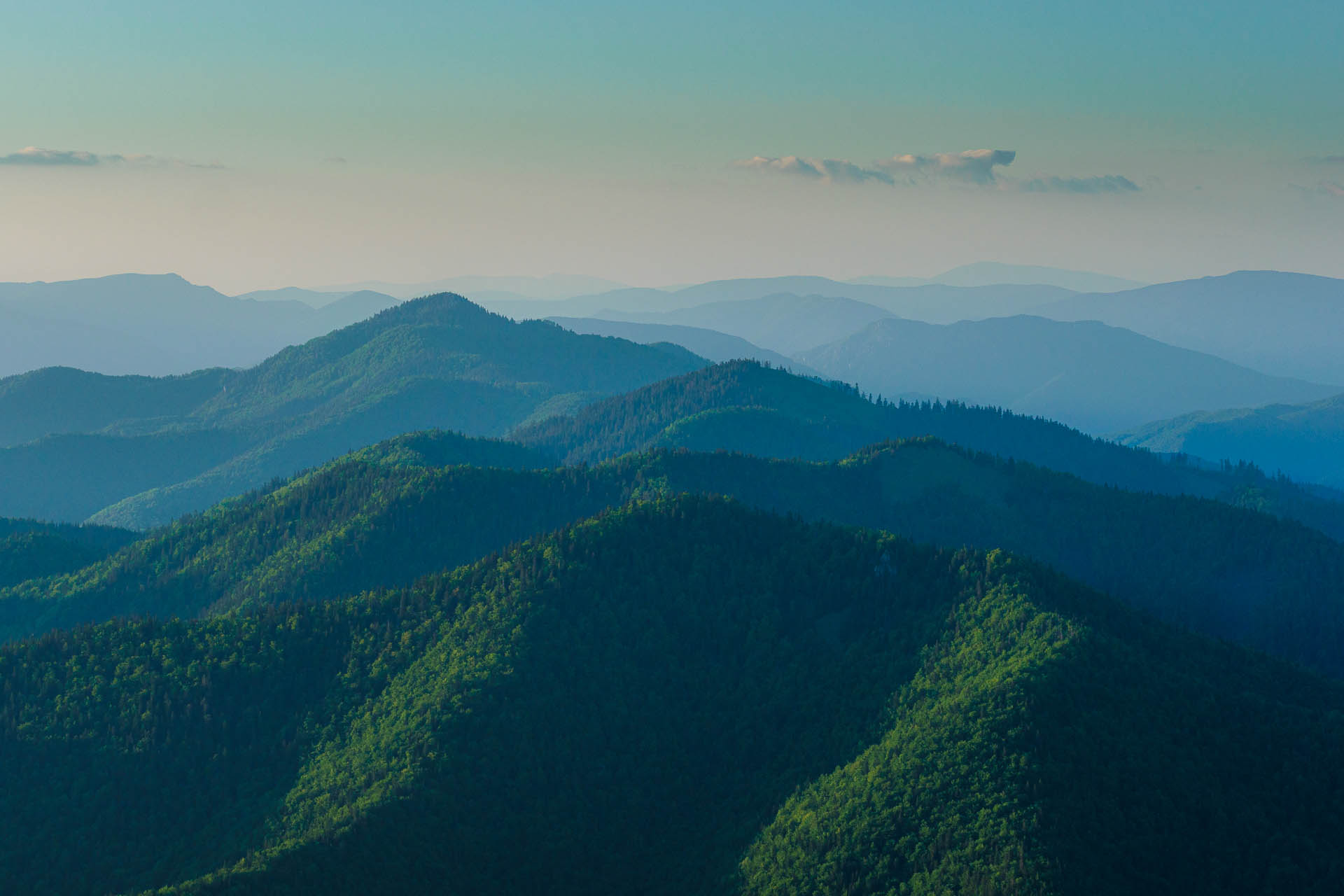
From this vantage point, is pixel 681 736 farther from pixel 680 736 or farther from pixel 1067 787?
pixel 1067 787

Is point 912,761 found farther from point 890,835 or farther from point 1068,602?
point 1068,602

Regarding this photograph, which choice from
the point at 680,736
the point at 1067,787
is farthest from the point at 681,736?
the point at 1067,787

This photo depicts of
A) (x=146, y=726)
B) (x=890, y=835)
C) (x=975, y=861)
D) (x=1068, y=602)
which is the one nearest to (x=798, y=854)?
(x=890, y=835)

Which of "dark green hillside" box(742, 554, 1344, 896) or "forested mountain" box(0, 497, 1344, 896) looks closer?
"dark green hillside" box(742, 554, 1344, 896)

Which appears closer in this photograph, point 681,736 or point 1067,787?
point 1067,787

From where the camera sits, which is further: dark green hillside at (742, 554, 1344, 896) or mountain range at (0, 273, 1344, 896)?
mountain range at (0, 273, 1344, 896)

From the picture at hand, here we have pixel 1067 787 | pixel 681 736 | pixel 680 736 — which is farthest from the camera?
pixel 681 736

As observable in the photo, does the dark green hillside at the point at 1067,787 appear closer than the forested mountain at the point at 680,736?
Yes

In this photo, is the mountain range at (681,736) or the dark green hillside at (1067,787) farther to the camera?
the mountain range at (681,736)
